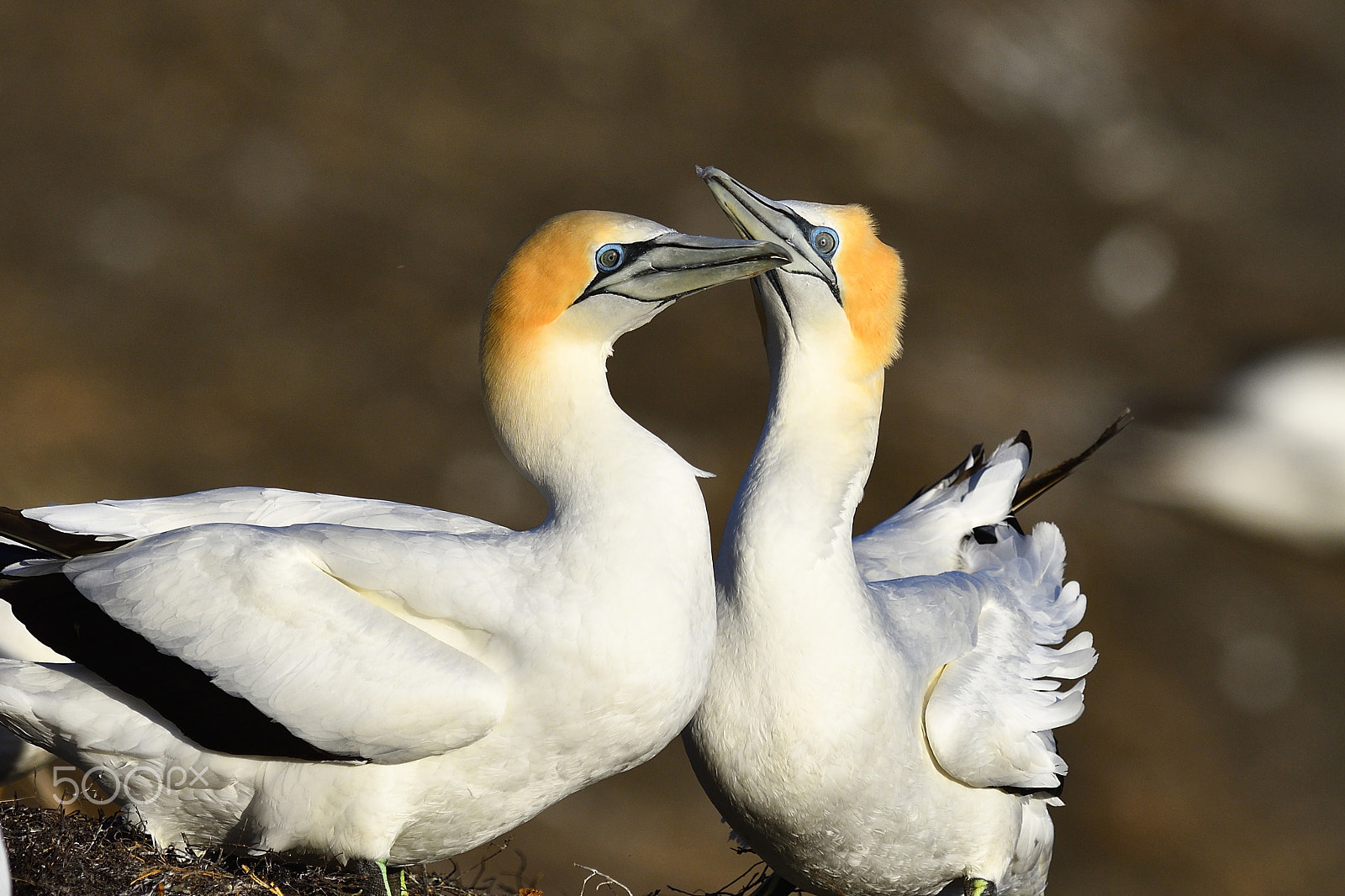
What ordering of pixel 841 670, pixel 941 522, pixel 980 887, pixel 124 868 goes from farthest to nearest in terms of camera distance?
pixel 941 522, pixel 980 887, pixel 841 670, pixel 124 868

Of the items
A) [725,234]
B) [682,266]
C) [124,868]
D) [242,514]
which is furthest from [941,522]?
[725,234]

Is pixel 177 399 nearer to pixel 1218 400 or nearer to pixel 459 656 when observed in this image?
pixel 459 656

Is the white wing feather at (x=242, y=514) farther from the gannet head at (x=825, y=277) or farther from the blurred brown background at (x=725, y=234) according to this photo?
the blurred brown background at (x=725, y=234)

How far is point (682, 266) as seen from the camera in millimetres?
3537

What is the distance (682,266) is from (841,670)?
119 cm

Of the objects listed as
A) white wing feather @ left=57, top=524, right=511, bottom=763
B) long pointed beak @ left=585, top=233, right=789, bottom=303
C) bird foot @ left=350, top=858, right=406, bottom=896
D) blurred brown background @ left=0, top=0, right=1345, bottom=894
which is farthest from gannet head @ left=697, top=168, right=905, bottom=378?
blurred brown background @ left=0, top=0, right=1345, bottom=894

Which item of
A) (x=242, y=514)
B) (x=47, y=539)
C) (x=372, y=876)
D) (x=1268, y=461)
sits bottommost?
(x=1268, y=461)

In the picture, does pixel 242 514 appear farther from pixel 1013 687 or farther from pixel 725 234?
pixel 725 234

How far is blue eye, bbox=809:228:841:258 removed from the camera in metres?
3.91

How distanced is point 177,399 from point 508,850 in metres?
4.42

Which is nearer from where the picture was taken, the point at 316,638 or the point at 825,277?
the point at 316,638

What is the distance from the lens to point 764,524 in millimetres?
3811

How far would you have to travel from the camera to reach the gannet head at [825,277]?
3842 mm

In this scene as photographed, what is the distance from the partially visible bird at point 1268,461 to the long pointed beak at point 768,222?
863 cm
